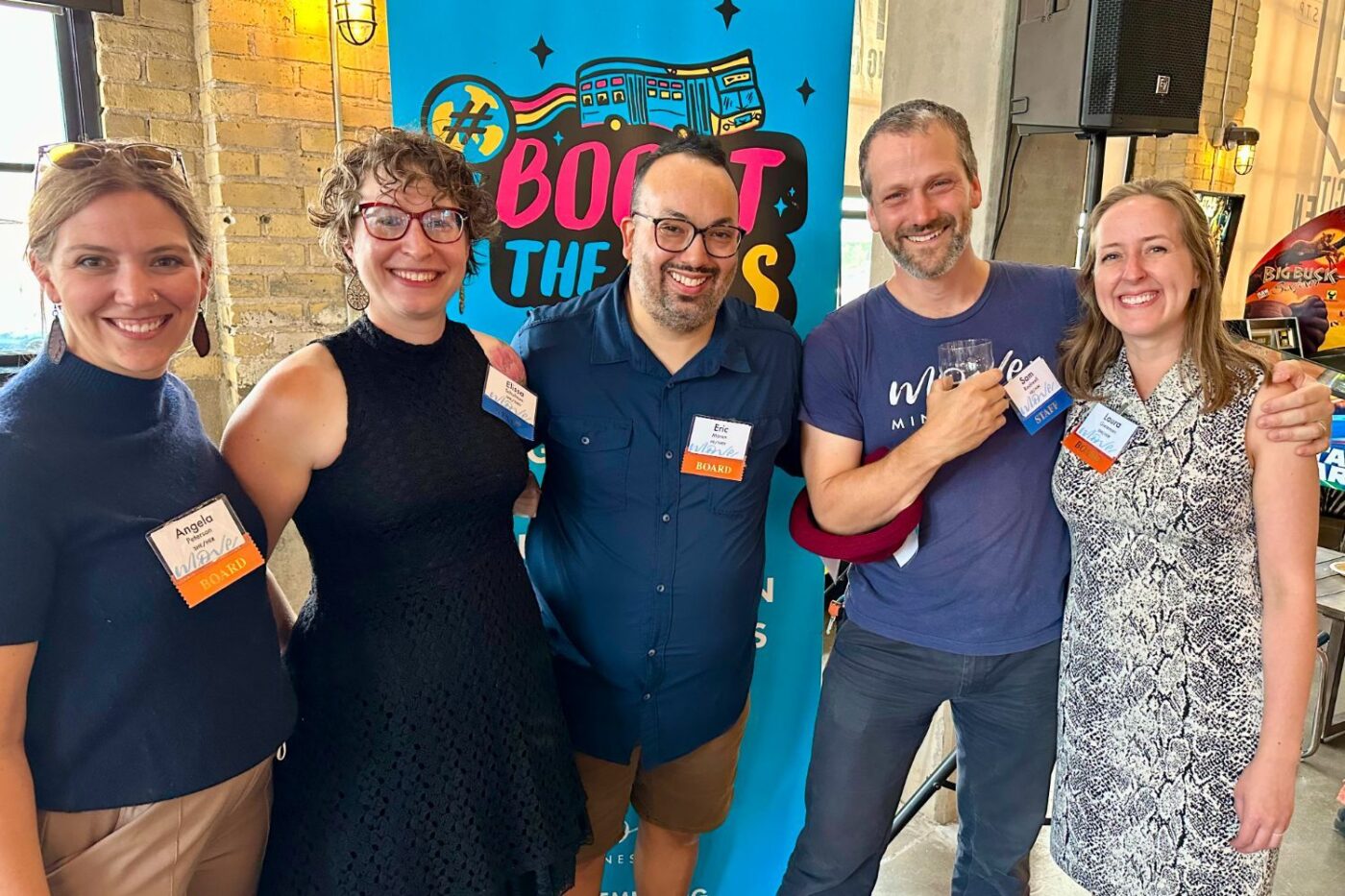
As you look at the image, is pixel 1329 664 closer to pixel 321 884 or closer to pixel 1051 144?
pixel 1051 144

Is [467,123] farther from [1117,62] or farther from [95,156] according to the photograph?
[1117,62]

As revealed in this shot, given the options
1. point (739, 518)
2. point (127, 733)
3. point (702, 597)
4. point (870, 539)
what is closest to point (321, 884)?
point (127, 733)

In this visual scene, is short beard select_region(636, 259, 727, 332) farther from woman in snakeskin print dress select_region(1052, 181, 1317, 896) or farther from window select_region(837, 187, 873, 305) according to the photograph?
window select_region(837, 187, 873, 305)

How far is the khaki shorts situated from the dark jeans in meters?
0.20

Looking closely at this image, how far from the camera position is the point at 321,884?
1.38 m

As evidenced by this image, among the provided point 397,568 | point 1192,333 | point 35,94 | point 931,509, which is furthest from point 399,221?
point 35,94

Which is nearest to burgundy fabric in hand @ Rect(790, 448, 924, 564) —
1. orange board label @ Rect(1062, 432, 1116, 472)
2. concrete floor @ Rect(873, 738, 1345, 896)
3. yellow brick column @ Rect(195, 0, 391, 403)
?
orange board label @ Rect(1062, 432, 1116, 472)

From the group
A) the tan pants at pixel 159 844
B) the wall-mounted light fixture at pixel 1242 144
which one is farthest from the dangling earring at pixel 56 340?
the wall-mounted light fixture at pixel 1242 144

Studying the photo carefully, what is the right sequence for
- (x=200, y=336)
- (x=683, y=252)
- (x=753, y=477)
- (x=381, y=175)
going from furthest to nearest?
1. (x=753, y=477)
2. (x=683, y=252)
3. (x=381, y=175)
4. (x=200, y=336)

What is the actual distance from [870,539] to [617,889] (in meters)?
1.31

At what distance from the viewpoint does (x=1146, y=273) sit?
1.53 m

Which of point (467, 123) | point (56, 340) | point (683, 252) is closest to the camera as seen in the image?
point (56, 340)

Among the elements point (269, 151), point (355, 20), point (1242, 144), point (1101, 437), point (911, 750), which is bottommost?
point (911, 750)

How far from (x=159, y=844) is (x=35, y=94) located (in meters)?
4.03
